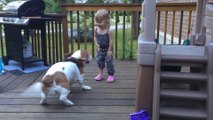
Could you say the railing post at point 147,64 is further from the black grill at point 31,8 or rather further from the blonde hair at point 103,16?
the black grill at point 31,8

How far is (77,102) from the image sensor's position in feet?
10.7

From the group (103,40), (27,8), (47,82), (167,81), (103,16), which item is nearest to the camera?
(167,81)

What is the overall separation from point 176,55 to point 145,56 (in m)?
0.31

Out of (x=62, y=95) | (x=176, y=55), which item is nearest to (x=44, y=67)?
(x=62, y=95)

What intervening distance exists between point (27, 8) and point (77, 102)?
2.04 m

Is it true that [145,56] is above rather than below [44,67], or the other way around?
above

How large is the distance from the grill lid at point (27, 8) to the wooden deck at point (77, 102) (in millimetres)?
1016

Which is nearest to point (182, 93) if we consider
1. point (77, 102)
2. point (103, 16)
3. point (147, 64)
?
point (147, 64)

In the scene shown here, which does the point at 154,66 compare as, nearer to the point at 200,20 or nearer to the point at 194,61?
the point at 194,61

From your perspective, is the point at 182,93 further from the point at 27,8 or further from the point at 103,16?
the point at 27,8

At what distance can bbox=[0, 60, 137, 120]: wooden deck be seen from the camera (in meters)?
2.89

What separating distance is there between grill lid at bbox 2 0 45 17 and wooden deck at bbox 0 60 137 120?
3.33ft

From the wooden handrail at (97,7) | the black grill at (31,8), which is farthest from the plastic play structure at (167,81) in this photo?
the wooden handrail at (97,7)

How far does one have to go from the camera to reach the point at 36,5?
15.1ft
